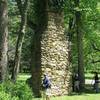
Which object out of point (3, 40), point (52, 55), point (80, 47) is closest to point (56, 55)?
point (52, 55)

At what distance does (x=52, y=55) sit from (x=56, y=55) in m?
0.43

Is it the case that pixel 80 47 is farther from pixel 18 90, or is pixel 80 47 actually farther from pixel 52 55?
pixel 18 90

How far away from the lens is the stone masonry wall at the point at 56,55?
32844mm

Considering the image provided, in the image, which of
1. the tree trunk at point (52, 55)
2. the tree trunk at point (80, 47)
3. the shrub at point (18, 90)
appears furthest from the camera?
the tree trunk at point (80, 47)

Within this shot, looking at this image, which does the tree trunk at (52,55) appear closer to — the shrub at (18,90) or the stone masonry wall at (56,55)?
the stone masonry wall at (56,55)

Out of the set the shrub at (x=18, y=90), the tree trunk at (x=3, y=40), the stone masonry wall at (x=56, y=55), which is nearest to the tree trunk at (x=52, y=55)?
the stone masonry wall at (x=56, y=55)

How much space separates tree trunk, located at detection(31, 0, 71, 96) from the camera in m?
32.8

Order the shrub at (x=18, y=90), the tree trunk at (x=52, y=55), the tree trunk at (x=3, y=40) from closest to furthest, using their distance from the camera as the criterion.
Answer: the shrub at (x=18, y=90) < the tree trunk at (x=3, y=40) < the tree trunk at (x=52, y=55)

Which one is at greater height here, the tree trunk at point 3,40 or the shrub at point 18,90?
the tree trunk at point 3,40

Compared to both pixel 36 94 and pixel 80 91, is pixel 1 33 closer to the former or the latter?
pixel 36 94

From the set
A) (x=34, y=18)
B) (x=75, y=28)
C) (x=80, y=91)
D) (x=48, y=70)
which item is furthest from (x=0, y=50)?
(x=75, y=28)

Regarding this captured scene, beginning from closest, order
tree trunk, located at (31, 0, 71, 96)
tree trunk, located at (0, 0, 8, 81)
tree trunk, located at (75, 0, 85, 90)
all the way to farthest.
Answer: tree trunk, located at (0, 0, 8, 81) < tree trunk, located at (31, 0, 71, 96) < tree trunk, located at (75, 0, 85, 90)

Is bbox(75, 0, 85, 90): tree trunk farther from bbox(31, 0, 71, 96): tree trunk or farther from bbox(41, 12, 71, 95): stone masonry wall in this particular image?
bbox(31, 0, 71, 96): tree trunk

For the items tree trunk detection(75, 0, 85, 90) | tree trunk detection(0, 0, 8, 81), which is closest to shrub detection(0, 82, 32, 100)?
tree trunk detection(0, 0, 8, 81)
